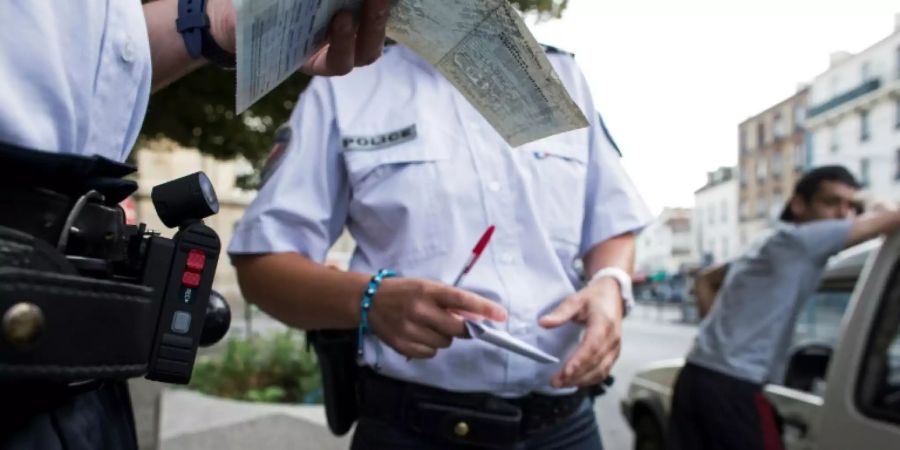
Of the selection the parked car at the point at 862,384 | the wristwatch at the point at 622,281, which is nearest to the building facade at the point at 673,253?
the parked car at the point at 862,384

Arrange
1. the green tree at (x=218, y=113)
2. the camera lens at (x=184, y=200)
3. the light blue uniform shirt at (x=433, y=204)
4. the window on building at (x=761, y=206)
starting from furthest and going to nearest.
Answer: the window on building at (x=761, y=206) < the green tree at (x=218, y=113) < the light blue uniform shirt at (x=433, y=204) < the camera lens at (x=184, y=200)

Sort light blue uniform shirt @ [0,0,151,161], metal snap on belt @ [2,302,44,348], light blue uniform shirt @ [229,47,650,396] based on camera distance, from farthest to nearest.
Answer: light blue uniform shirt @ [229,47,650,396] < light blue uniform shirt @ [0,0,151,161] < metal snap on belt @ [2,302,44,348]

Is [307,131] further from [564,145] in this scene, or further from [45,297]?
[45,297]

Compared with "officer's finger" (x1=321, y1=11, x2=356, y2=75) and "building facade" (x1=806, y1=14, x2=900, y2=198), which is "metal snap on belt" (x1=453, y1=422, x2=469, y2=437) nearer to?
"officer's finger" (x1=321, y1=11, x2=356, y2=75)

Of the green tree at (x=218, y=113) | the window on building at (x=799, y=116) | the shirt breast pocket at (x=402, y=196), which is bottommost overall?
the shirt breast pocket at (x=402, y=196)

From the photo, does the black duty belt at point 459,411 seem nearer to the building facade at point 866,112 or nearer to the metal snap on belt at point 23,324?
the metal snap on belt at point 23,324

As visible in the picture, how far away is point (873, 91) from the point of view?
101ft

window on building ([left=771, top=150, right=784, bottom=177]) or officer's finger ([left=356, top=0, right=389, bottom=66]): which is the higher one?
window on building ([left=771, top=150, right=784, bottom=177])

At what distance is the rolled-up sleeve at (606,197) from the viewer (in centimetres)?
166

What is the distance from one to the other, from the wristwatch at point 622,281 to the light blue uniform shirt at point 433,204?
62 mm

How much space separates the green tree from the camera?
19.0 feet

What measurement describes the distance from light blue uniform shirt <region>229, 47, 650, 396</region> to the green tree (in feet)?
9.97

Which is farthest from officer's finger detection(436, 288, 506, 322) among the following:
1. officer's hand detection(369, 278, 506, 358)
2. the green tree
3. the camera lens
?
the green tree

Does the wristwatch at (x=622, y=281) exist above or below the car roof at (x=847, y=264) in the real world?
below
